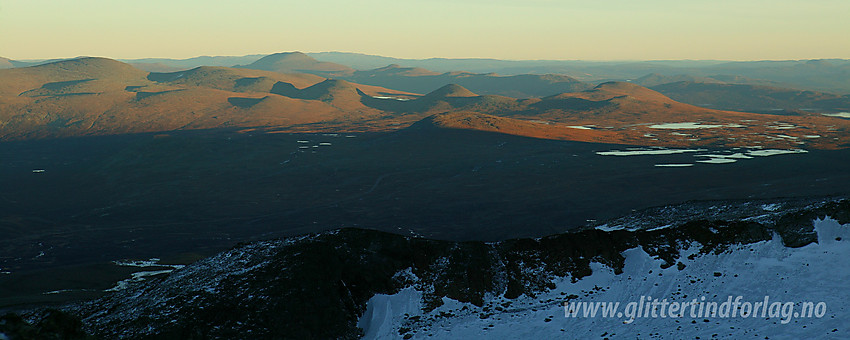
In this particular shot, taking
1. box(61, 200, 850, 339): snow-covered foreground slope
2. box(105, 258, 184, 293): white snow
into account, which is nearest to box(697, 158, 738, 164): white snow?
box(61, 200, 850, 339): snow-covered foreground slope

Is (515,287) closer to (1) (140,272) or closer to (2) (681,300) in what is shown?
(2) (681,300)

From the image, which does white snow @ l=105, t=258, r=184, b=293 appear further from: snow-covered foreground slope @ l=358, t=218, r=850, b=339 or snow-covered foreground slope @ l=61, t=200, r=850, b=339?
snow-covered foreground slope @ l=358, t=218, r=850, b=339

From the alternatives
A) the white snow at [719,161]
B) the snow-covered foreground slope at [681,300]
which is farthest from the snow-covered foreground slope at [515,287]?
the white snow at [719,161]

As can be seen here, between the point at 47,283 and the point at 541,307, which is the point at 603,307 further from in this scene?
the point at 47,283

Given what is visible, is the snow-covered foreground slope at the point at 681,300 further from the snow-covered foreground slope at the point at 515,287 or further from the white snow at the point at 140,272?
the white snow at the point at 140,272

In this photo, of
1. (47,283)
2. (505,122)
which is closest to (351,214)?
(47,283)

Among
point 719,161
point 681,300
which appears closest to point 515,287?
point 681,300
